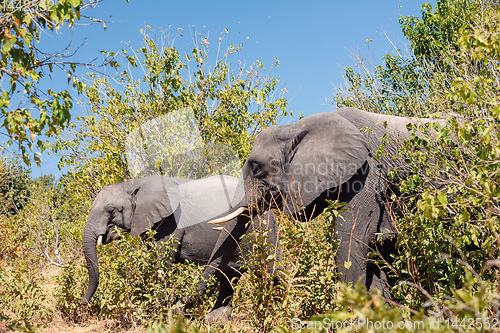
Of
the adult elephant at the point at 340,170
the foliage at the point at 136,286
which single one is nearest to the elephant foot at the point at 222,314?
the foliage at the point at 136,286

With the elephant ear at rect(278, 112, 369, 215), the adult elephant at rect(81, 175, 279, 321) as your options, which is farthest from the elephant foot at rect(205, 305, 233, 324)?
the elephant ear at rect(278, 112, 369, 215)

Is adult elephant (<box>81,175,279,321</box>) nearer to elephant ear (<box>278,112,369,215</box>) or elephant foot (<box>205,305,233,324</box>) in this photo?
elephant foot (<box>205,305,233,324</box>)

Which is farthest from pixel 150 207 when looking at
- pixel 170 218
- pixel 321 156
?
pixel 321 156

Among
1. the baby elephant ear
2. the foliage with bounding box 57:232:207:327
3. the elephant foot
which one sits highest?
the baby elephant ear

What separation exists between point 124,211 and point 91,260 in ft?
2.93

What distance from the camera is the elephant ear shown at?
17.4ft

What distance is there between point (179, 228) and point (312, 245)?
3362 millimetres

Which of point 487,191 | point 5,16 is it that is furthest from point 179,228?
point 487,191

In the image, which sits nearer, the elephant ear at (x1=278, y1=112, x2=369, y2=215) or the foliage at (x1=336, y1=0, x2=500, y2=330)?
the foliage at (x1=336, y1=0, x2=500, y2=330)

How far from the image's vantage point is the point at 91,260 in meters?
6.63

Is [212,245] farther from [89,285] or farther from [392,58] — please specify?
[392,58]

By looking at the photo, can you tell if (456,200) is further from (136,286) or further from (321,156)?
(136,286)

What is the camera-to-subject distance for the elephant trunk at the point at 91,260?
Result: 641 cm

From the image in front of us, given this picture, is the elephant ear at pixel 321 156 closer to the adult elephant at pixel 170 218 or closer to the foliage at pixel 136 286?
the adult elephant at pixel 170 218
